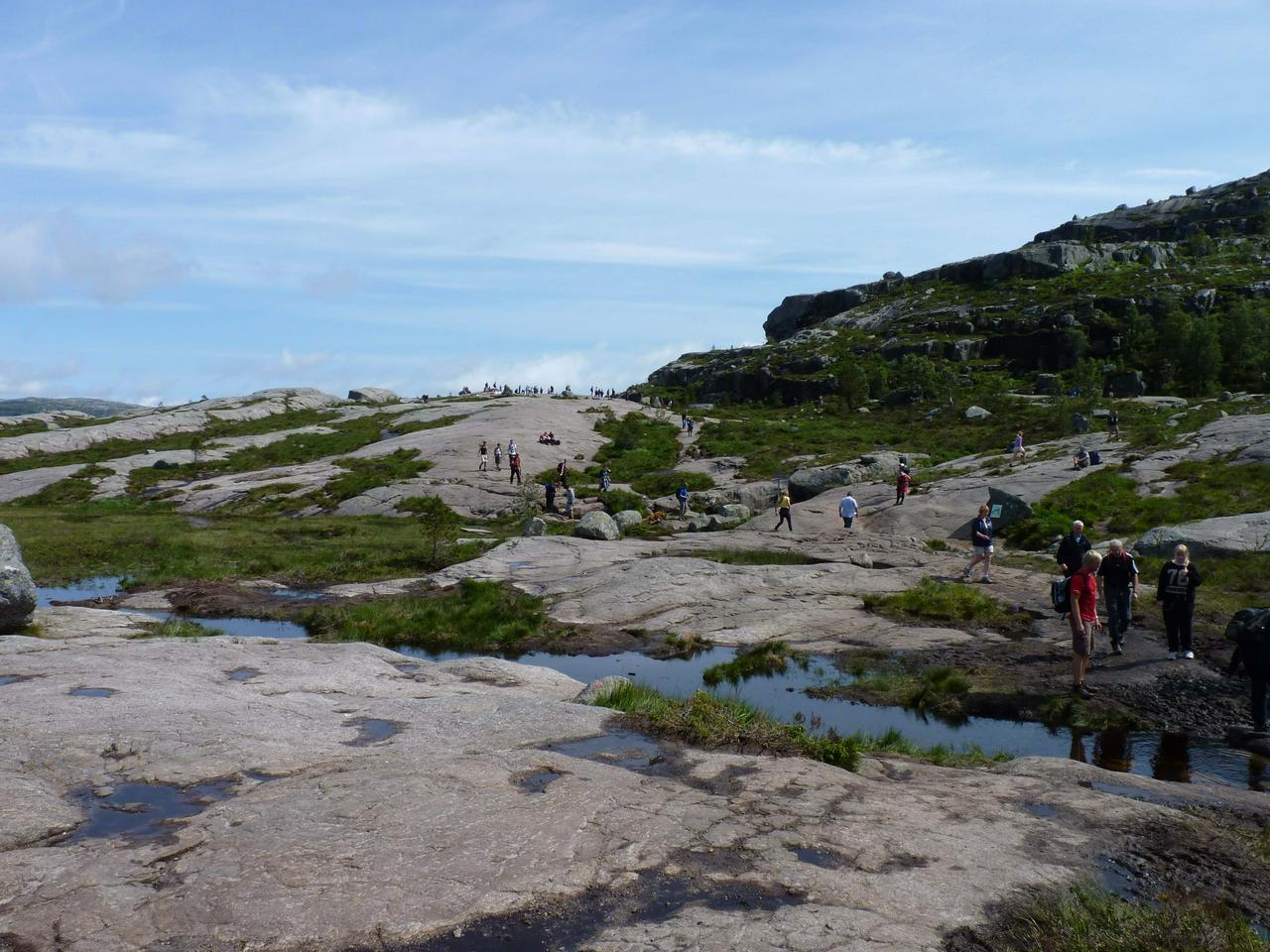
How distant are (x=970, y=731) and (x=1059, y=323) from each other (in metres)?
125

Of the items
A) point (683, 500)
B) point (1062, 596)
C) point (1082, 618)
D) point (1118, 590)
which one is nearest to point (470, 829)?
point (1082, 618)

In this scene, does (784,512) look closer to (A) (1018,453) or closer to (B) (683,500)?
(B) (683,500)

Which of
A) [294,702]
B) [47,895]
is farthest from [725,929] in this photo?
[294,702]

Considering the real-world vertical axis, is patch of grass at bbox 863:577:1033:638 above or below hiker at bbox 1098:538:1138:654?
below

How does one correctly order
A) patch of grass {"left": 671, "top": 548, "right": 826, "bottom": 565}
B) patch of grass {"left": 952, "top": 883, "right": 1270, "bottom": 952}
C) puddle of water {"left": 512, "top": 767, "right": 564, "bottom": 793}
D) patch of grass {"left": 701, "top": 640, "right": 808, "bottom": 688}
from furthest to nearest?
patch of grass {"left": 671, "top": 548, "right": 826, "bottom": 565} < patch of grass {"left": 701, "top": 640, "right": 808, "bottom": 688} < puddle of water {"left": 512, "top": 767, "right": 564, "bottom": 793} < patch of grass {"left": 952, "top": 883, "right": 1270, "bottom": 952}

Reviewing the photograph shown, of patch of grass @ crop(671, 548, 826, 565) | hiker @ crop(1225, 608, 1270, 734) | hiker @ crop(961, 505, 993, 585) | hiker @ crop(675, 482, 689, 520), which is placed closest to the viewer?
hiker @ crop(1225, 608, 1270, 734)

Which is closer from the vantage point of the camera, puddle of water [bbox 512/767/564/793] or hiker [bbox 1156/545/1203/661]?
puddle of water [bbox 512/767/564/793]

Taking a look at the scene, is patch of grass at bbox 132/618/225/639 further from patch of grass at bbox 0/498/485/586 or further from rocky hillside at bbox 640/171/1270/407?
rocky hillside at bbox 640/171/1270/407

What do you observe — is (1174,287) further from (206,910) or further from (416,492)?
(206,910)

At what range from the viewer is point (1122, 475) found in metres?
38.2

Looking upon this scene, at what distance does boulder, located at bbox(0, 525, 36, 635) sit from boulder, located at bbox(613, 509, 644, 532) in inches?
1087

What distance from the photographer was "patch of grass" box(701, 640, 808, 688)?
745 inches

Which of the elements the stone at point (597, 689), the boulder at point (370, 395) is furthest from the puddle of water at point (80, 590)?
the boulder at point (370, 395)

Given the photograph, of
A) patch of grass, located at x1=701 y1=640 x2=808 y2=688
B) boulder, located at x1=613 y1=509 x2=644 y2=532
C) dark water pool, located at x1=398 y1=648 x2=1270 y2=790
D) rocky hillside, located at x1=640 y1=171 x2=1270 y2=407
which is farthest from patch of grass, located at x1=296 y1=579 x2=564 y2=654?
rocky hillside, located at x1=640 y1=171 x2=1270 y2=407
